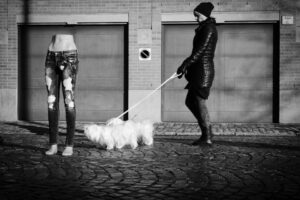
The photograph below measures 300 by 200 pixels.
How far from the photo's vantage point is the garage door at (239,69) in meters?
12.1

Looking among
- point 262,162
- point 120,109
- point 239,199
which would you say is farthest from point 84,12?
point 239,199

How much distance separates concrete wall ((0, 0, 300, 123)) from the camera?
38.8 feet

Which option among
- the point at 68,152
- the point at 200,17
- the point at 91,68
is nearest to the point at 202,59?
the point at 200,17

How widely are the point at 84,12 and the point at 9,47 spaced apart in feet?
6.61

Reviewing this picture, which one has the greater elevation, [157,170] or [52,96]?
[52,96]

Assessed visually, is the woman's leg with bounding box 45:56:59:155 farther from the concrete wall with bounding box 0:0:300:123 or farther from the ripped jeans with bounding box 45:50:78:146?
the concrete wall with bounding box 0:0:300:123


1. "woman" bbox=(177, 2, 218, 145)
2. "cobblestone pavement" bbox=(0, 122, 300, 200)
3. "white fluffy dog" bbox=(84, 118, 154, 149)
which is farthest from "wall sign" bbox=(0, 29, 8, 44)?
"woman" bbox=(177, 2, 218, 145)

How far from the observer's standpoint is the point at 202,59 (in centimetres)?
742

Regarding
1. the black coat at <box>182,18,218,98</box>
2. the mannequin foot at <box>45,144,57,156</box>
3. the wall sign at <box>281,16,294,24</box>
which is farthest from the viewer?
the wall sign at <box>281,16,294,24</box>

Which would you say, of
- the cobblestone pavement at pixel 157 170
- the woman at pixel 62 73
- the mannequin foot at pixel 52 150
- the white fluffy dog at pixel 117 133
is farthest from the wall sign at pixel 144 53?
the mannequin foot at pixel 52 150

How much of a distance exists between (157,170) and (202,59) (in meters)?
2.38

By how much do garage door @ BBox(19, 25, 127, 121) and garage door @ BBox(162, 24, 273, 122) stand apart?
1.31 metres

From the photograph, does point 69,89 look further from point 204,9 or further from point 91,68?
point 91,68

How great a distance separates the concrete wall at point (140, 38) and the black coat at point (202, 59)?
4.68m
